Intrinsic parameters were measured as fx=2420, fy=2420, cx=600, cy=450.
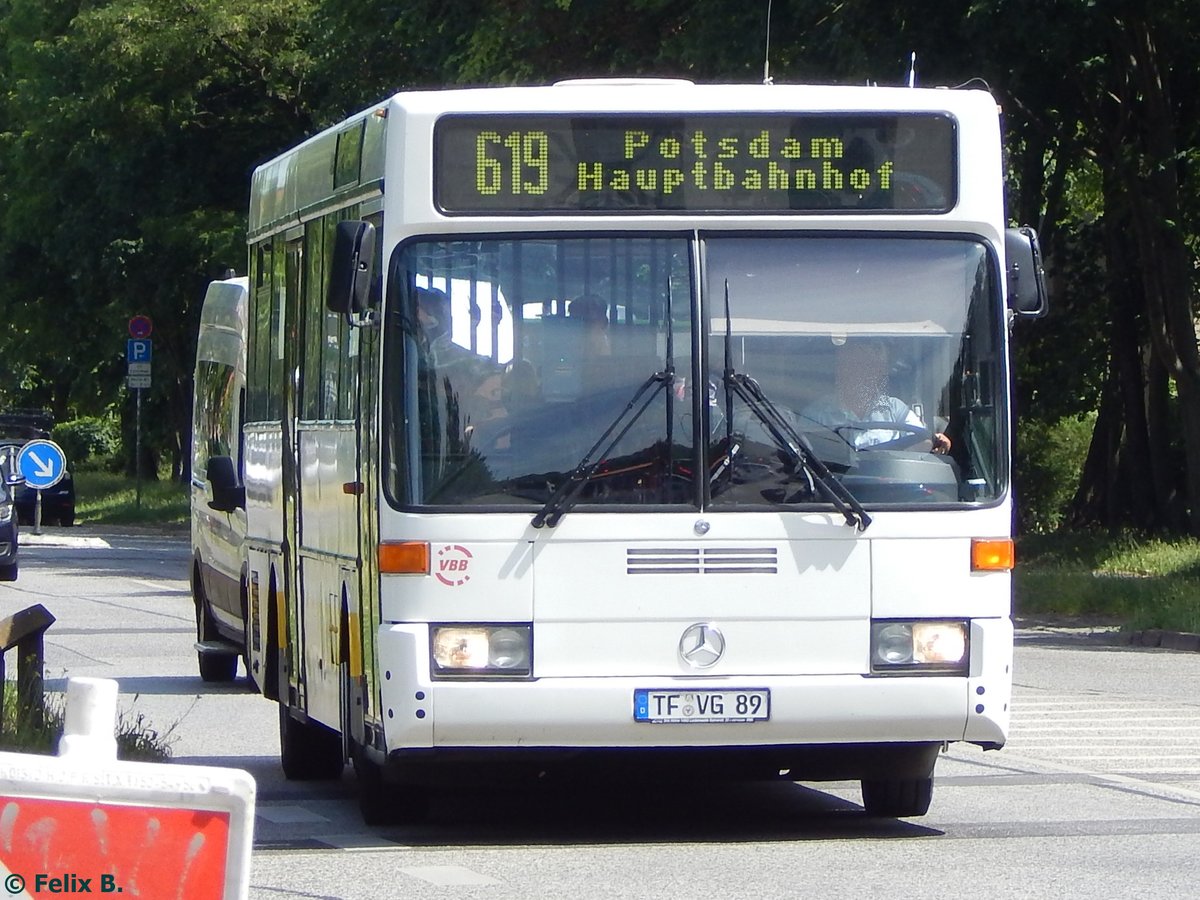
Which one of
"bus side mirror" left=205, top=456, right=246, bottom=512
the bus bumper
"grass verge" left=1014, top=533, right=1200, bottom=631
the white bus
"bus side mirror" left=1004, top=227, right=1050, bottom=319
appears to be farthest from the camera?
"grass verge" left=1014, top=533, right=1200, bottom=631

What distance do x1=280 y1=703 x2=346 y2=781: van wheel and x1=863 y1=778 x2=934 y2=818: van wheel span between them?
266cm

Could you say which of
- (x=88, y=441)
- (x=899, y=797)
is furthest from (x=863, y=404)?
(x=88, y=441)

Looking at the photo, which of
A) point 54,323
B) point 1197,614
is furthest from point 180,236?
point 1197,614

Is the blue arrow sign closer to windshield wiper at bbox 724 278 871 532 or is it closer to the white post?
windshield wiper at bbox 724 278 871 532

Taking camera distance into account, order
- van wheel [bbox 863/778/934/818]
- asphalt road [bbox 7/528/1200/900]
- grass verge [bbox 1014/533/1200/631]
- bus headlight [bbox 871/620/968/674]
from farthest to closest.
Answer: grass verge [bbox 1014/533/1200/631] → van wheel [bbox 863/778/934/818] → bus headlight [bbox 871/620/968/674] → asphalt road [bbox 7/528/1200/900]

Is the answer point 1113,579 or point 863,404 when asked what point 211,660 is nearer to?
point 863,404

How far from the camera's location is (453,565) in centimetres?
876

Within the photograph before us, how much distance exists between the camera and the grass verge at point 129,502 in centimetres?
4856

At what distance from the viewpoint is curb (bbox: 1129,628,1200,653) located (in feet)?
66.0

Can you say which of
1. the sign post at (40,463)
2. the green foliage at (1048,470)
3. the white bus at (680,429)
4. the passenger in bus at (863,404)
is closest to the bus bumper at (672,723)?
the white bus at (680,429)

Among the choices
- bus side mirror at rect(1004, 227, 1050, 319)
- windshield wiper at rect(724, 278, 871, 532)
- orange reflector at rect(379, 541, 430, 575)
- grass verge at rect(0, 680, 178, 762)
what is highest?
bus side mirror at rect(1004, 227, 1050, 319)

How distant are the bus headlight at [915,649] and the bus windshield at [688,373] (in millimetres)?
462

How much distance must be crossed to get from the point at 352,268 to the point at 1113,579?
1745 cm

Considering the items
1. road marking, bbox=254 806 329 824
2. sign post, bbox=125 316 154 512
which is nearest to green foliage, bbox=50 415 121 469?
sign post, bbox=125 316 154 512
